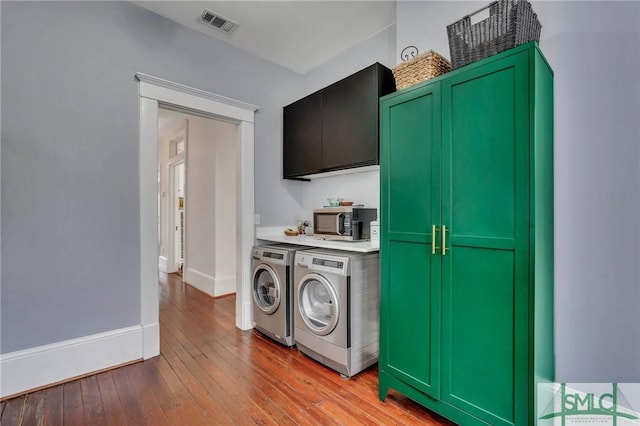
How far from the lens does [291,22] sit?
2.71 metres

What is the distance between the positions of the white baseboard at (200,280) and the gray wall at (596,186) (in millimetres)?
3892

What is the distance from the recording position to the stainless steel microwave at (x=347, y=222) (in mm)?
2582

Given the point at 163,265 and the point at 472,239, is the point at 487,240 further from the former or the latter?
the point at 163,265

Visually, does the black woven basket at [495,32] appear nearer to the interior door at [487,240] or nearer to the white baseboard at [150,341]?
the interior door at [487,240]

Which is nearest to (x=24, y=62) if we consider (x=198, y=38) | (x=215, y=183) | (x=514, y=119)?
(x=198, y=38)

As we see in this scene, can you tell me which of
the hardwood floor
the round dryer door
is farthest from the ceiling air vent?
the hardwood floor

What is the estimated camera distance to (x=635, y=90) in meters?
1.50

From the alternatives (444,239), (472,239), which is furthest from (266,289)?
(472,239)

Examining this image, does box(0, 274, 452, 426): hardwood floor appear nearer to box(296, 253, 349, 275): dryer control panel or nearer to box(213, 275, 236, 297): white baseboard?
box(296, 253, 349, 275): dryer control panel

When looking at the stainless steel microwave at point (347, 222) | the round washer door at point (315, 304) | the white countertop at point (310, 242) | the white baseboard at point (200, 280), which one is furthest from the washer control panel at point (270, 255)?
the white baseboard at point (200, 280)

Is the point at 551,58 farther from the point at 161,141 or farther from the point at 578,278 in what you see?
the point at 161,141

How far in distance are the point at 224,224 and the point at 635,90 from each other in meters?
4.16

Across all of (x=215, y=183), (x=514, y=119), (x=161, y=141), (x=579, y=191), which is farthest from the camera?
(x=161, y=141)

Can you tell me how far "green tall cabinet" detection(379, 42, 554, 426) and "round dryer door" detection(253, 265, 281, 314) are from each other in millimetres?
1160
